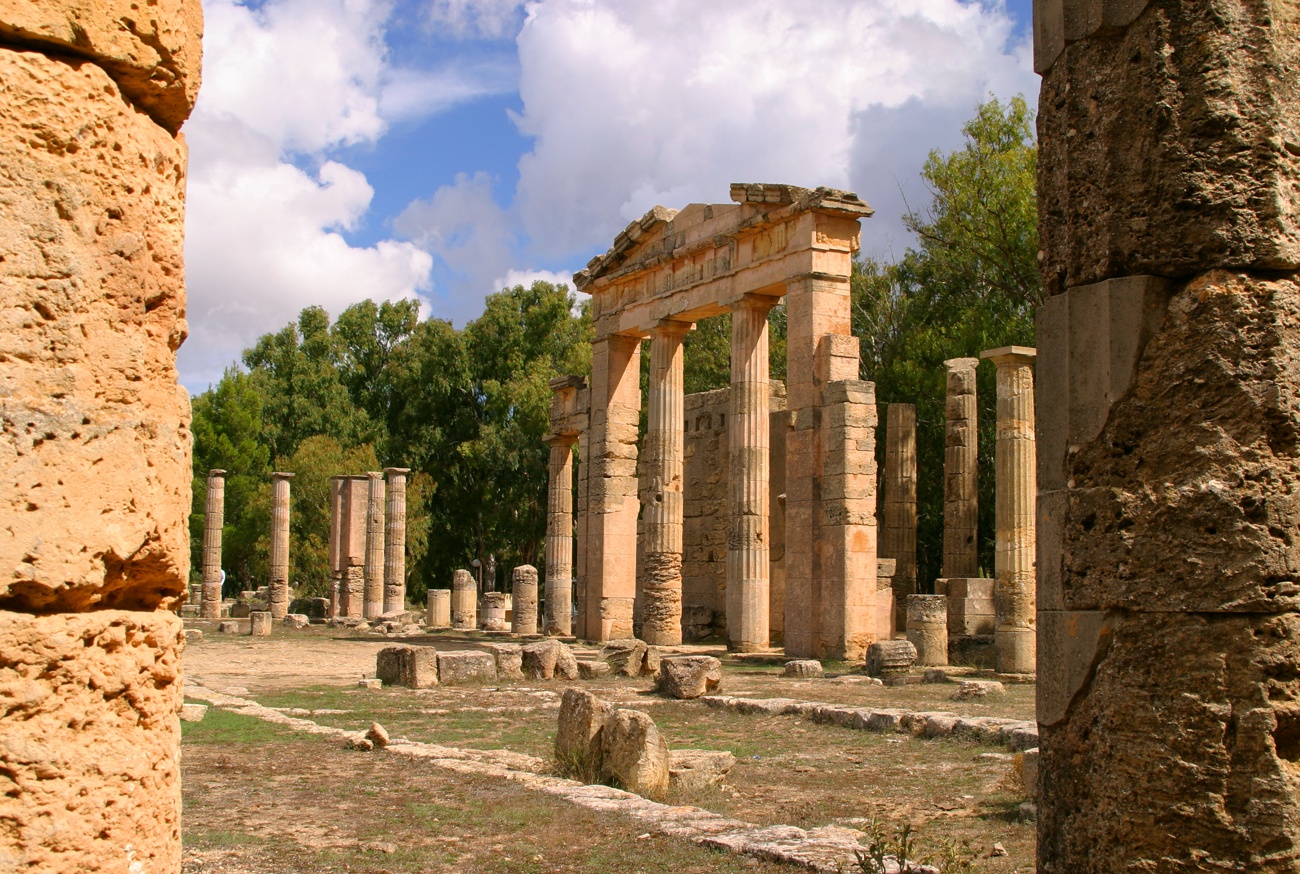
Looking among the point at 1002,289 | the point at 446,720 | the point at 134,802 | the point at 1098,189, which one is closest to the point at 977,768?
the point at 446,720

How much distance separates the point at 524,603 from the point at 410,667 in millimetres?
14689

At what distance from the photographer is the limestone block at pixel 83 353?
2.23 metres

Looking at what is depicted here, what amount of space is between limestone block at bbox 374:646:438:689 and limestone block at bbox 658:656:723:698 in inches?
113

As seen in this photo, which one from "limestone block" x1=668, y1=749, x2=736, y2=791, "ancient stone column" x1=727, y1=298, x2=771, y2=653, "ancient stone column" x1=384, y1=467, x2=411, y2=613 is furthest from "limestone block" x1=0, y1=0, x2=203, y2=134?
"ancient stone column" x1=384, y1=467, x2=411, y2=613

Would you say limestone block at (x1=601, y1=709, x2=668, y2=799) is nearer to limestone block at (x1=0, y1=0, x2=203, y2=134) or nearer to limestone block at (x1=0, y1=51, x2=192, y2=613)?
limestone block at (x1=0, y1=51, x2=192, y2=613)

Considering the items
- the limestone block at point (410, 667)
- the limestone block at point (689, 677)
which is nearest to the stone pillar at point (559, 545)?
the limestone block at point (410, 667)

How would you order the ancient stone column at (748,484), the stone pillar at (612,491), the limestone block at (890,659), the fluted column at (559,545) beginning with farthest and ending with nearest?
the fluted column at (559,545) < the stone pillar at (612,491) < the ancient stone column at (748,484) < the limestone block at (890,659)

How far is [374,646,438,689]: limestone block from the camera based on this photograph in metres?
15.4

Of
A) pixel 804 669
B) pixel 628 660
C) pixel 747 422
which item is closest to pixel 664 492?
pixel 747 422

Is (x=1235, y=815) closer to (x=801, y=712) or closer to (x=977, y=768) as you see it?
(x=977, y=768)

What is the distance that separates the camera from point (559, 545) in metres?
28.2

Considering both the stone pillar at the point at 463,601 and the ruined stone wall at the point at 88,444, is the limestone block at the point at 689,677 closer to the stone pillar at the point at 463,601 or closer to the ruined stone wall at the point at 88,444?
the ruined stone wall at the point at 88,444

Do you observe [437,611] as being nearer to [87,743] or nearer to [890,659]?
[890,659]

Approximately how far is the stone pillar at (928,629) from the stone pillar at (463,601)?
1907cm
